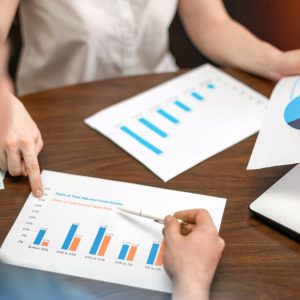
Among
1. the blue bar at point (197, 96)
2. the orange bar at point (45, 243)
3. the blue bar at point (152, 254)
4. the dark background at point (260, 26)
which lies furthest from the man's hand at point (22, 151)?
the dark background at point (260, 26)

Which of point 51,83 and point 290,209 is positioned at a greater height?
point 290,209

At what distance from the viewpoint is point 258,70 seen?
43.8 inches

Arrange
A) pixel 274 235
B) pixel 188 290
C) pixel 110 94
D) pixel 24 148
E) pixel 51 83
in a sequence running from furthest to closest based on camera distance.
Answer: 1. pixel 51 83
2. pixel 110 94
3. pixel 24 148
4. pixel 274 235
5. pixel 188 290

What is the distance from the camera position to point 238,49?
115 cm

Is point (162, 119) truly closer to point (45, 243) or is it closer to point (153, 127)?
point (153, 127)

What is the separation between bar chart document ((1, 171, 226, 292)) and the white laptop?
0.06m

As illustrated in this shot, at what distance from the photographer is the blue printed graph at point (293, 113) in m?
0.87

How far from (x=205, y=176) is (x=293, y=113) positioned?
17 cm

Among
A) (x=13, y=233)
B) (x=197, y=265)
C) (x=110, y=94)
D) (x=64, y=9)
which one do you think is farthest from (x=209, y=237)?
(x=64, y=9)

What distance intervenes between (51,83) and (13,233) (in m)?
0.61

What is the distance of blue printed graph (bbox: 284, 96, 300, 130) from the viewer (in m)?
0.87

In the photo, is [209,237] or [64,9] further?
[64,9]

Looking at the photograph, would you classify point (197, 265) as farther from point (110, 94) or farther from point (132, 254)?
point (110, 94)

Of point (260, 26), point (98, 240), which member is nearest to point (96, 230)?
point (98, 240)
